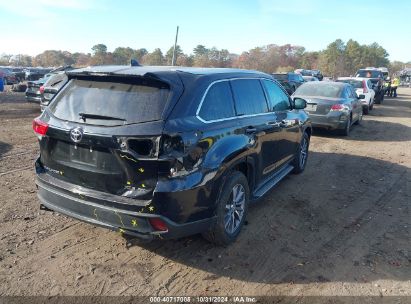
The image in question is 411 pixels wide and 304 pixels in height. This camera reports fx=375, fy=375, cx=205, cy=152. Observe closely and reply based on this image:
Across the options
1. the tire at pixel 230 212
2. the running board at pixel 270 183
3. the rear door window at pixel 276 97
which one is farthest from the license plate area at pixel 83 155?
the rear door window at pixel 276 97

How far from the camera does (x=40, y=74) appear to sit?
110ft

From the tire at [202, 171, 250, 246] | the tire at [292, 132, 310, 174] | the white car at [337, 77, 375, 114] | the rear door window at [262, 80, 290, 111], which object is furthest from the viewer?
the white car at [337, 77, 375, 114]

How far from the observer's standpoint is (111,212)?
11.1 feet

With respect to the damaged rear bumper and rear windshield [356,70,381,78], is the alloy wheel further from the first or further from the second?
rear windshield [356,70,381,78]

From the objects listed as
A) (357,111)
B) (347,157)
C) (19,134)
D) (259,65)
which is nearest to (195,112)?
(347,157)

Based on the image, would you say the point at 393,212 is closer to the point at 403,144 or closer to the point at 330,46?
the point at 403,144

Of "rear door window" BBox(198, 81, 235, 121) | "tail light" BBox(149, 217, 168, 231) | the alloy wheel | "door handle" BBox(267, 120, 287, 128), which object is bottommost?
the alloy wheel

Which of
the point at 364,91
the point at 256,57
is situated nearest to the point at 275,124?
the point at 364,91

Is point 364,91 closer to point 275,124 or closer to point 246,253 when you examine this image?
point 275,124

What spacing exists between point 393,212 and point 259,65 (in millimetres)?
72478

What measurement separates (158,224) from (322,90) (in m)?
A: 9.59

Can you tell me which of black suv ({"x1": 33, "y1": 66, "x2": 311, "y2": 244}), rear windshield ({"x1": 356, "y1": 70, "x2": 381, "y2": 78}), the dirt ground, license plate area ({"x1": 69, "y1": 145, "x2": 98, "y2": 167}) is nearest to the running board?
the dirt ground

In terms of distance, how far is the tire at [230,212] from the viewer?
3.88 metres

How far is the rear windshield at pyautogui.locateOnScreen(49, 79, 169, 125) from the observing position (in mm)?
3375
